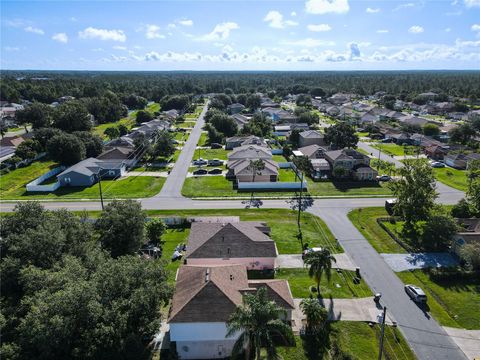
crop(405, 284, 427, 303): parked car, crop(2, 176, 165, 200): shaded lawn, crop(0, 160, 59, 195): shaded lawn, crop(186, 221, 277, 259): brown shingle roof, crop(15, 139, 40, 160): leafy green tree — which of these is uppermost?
crop(186, 221, 277, 259): brown shingle roof

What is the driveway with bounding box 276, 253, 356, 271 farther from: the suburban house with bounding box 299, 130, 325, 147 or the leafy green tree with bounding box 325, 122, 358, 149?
the suburban house with bounding box 299, 130, 325, 147

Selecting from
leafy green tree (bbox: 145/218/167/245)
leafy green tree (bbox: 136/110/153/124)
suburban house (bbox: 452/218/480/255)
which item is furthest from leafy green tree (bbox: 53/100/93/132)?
suburban house (bbox: 452/218/480/255)

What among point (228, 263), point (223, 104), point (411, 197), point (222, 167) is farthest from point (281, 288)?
point (223, 104)

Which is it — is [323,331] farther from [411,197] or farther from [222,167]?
[222,167]

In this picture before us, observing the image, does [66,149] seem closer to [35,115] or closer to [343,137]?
[35,115]

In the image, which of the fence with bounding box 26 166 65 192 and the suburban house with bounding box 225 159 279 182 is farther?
the suburban house with bounding box 225 159 279 182

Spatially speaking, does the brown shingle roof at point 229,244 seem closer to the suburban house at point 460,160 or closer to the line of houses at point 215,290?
the line of houses at point 215,290
